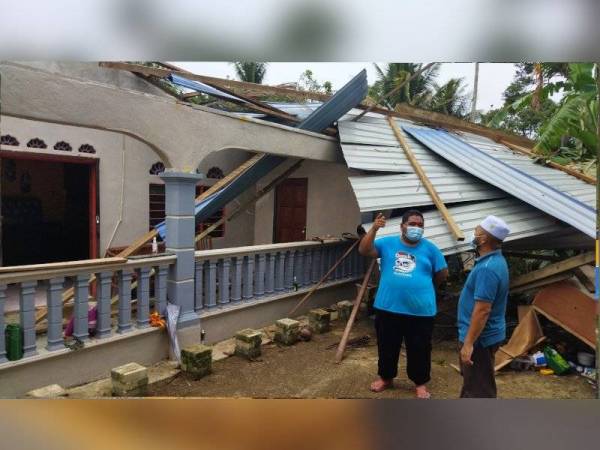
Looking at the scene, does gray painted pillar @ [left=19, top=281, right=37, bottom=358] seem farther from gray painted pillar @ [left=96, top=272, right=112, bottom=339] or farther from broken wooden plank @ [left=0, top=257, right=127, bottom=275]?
gray painted pillar @ [left=96, top=272, right=112, bottom=339]

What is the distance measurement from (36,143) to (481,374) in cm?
642

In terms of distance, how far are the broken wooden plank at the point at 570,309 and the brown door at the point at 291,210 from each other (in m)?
4.53

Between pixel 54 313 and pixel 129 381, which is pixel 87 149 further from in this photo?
pixel 129 381

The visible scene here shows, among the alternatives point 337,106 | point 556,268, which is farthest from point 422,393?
point 337,106

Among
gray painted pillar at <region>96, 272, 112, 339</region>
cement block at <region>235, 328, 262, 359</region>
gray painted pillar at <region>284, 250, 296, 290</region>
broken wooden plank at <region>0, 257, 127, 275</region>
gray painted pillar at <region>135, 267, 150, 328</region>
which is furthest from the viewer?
gray painted pillar at <region>284, 250, 296, 290</region>

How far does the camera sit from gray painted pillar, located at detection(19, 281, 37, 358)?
11.4ft

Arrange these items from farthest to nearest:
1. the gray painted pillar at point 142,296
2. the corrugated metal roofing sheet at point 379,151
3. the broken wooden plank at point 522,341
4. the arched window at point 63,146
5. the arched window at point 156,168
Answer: the arched window at point 156,168 < the arched window at point 63,146 < the corrugated metal roofing sheet at point 379,151 < the broken wooden plank at point 522,341 < the gray painted pillar at point 142,296

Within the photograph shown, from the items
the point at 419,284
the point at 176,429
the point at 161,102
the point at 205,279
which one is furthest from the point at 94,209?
the point at 419,284

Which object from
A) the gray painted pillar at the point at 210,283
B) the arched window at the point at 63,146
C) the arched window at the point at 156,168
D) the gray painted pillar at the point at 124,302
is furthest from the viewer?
the arched window at the point at 156,168

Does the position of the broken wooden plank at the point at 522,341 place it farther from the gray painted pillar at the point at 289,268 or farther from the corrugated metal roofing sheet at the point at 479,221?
the gray painted pillar at the point at 289,268

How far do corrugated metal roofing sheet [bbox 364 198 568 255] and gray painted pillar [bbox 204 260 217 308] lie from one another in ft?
6.26

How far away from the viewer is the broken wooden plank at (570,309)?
446 centimetres

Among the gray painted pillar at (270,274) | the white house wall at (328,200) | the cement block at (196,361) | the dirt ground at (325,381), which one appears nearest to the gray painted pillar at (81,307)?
the dirt ground at (325,381)

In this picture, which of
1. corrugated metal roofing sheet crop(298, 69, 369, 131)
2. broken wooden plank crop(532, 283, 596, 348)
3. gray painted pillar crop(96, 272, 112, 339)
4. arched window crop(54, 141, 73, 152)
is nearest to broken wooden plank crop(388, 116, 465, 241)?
corrugated metal roofing sheet crop(298, 69, 369, 131)
